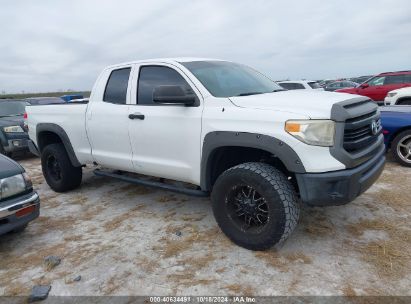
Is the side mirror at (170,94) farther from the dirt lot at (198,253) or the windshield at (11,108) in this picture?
the windshield at (11,108)

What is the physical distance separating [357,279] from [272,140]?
1.29 metres

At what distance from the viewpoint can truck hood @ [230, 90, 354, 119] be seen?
2854 millimetres

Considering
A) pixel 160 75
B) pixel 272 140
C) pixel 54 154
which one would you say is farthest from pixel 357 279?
pixel 54 154

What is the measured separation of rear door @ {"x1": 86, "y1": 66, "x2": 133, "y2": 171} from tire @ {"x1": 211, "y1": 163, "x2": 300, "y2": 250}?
148cm

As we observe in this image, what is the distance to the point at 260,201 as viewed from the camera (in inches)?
124

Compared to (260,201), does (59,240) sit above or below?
below

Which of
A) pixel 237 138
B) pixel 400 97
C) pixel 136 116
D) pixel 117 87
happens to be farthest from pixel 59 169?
pixel 400 97

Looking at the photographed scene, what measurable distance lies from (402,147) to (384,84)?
930 cm

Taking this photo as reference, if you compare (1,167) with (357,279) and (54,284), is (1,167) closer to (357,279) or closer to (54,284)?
(54,284)

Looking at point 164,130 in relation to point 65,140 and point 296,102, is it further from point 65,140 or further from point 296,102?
point 65,140

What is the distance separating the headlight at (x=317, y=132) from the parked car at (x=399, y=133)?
3641 mm

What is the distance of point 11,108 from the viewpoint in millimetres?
9680

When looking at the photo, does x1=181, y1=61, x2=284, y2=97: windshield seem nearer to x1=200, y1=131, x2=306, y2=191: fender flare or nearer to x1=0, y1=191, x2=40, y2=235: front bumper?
x1=200, y1=131, x2=306, y2=191: fender flare

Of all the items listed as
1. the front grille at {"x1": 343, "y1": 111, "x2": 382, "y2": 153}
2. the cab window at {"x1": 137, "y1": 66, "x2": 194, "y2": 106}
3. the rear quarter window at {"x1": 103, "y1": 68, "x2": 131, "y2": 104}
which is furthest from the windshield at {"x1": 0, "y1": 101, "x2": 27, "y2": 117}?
the front grille at {"x1": 343, "y1": 111, "x2": 382, "y2": 153}
